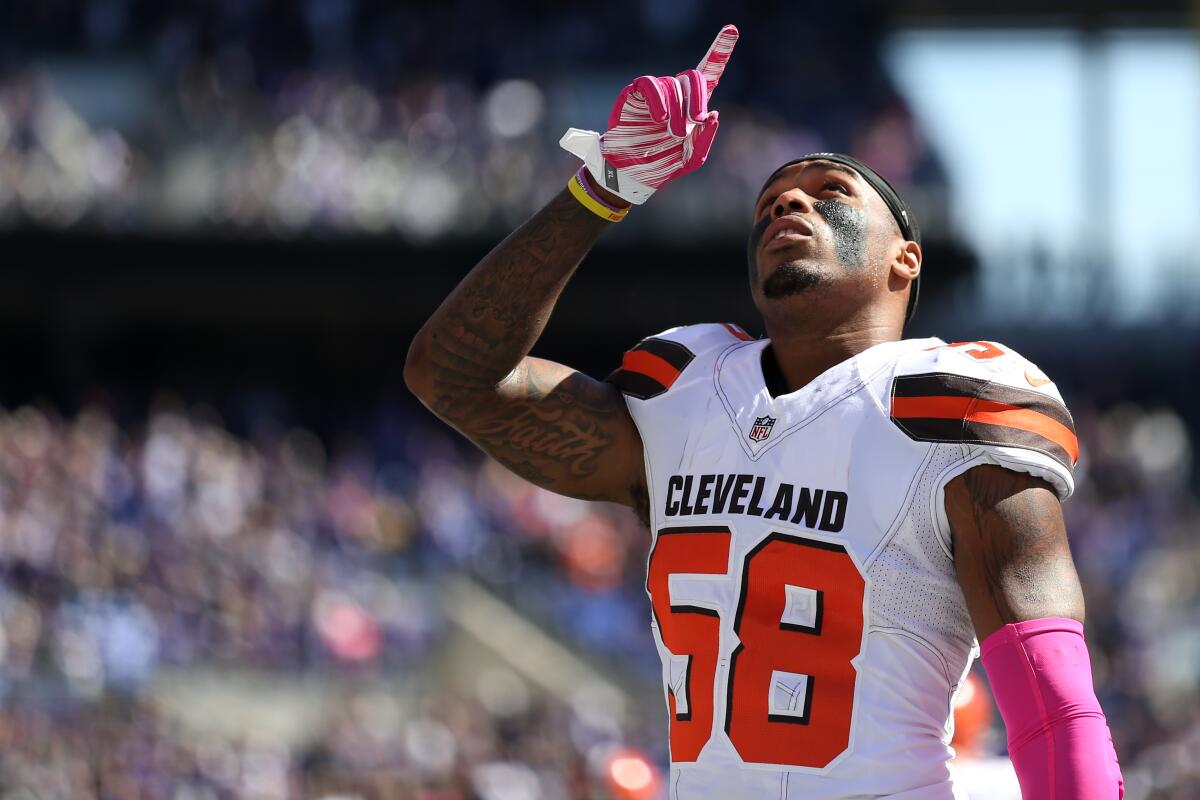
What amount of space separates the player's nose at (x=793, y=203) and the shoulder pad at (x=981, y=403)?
375 mm

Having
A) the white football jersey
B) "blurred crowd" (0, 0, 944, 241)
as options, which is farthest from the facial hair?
Result: "blurred crowd" (0, 0, 944, 241)

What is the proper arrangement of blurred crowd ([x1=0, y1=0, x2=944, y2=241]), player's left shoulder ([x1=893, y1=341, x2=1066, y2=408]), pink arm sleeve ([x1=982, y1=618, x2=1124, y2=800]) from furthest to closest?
blurred crowd ([x1=0, y1=0, x2=944, y2=241])
player's left shoulder ([x1=893, y1=341, x2=1066, y2=408])
pink arm sleeve ([x1=982, y1=618, x2=1124, y2=800])

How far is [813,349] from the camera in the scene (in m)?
2.88

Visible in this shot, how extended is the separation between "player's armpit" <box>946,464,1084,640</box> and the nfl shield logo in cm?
34

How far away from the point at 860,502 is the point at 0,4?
63.6ft

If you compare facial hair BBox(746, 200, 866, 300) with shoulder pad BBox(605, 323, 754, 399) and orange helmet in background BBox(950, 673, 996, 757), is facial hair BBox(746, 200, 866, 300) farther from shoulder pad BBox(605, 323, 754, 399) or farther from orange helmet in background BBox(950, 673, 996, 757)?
orange helmet in background BBox(950, 673, 996, 757)

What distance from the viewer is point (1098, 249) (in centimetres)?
1945

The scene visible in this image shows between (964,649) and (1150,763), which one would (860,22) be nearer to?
(1150,763)

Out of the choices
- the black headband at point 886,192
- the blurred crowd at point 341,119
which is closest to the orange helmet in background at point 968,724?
the black headband at point 886,192

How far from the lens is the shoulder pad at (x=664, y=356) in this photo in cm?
296

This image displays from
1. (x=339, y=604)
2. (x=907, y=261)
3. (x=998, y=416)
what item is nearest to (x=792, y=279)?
(x=907, y=261)

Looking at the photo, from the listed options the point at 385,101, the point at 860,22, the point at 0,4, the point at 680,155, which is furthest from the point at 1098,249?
the point at 680,155

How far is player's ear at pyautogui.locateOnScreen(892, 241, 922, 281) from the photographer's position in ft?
9.62

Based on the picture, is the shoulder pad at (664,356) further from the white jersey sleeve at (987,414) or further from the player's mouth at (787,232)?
the white jersey sleeve at (987,414)
